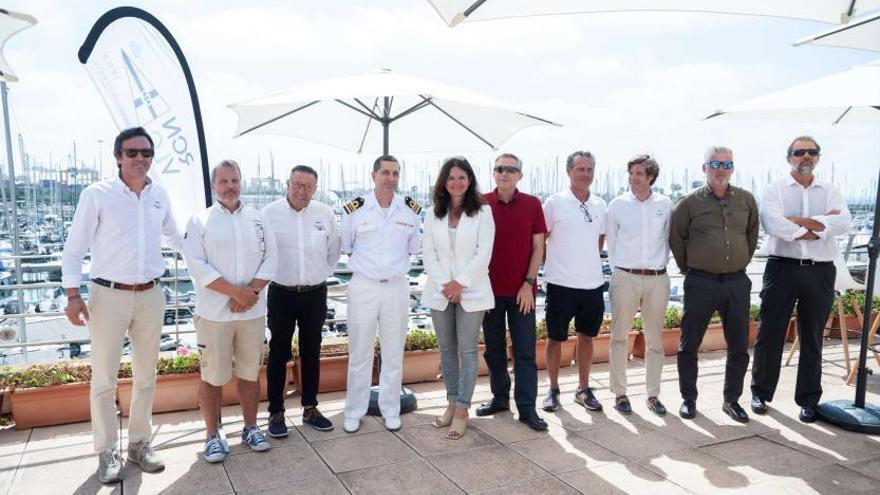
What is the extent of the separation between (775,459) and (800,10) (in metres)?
2.69

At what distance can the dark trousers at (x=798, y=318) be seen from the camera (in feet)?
14.0

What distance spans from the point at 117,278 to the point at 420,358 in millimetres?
2663

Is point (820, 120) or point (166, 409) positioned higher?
point (820, 120)

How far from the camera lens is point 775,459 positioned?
11.9ft

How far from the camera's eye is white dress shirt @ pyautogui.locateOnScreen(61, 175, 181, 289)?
3.23 metres

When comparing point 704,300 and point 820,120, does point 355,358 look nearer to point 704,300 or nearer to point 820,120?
point 704,300

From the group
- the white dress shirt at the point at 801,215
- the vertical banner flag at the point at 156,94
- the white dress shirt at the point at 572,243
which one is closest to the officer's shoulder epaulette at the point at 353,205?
the vertical banner flag at the point at 156,94

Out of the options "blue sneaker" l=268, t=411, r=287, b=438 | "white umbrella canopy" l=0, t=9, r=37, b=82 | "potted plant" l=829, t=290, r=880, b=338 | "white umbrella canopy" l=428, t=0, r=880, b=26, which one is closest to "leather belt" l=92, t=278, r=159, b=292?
"blue sneaker" l=268, t=411, r=287, b=438

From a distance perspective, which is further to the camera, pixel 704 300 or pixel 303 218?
pixel 704 300

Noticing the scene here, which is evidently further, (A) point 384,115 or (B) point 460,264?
(A) point 384,115

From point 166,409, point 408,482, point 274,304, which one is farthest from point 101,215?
point 408,482

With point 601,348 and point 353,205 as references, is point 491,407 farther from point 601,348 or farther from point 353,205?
point 601,348

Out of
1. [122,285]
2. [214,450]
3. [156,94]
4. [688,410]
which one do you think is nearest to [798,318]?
[688,410]

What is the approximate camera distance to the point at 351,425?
4.05 m
